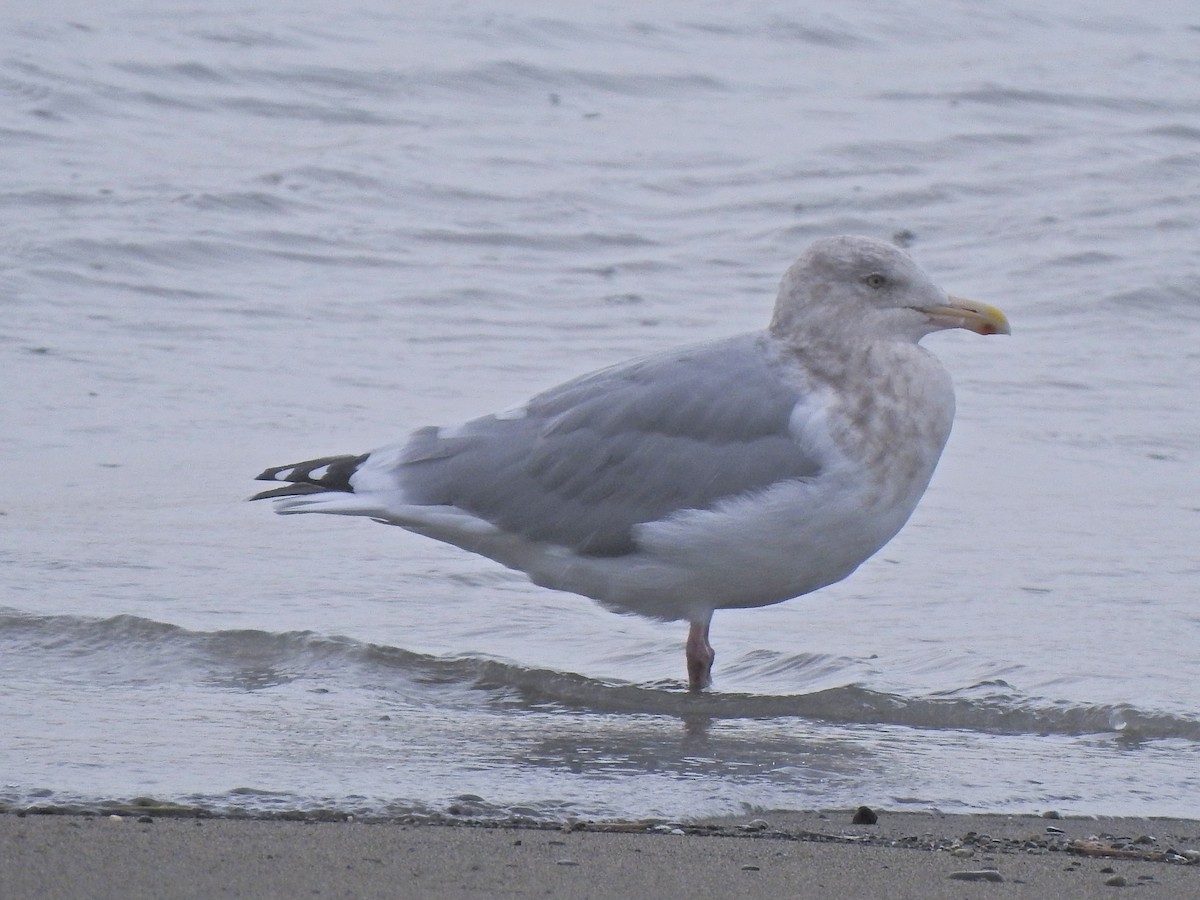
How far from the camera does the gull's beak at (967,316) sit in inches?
216

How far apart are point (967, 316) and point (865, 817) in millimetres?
1908

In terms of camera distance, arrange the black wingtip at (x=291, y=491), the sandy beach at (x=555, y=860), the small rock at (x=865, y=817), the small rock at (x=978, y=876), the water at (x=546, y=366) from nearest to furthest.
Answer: the sandy beach at (x=555, y=860) < the small rock at (x=978, y=876) < the small rock at (x=865, y=817) < the water at (x=546, y=366) < the black wingtip at (x=291, y=491)

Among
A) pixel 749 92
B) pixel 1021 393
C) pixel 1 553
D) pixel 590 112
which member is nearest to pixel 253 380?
pixel 1 553

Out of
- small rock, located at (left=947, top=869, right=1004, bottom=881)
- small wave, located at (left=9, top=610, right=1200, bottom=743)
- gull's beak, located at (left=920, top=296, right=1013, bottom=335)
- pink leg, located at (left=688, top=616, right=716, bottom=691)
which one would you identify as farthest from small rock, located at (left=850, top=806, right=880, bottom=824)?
gull's beak, located at (left=920, top=296, right=1013, bottom=335)

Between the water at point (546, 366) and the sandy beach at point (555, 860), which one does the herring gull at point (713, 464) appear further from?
the sandy beach at point (555, 860)

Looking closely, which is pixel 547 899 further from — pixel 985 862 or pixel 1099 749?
pixel 1099 749

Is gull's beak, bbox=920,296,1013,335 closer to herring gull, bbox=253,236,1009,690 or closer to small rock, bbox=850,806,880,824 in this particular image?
herring gull, bbox=253,236,1009,690

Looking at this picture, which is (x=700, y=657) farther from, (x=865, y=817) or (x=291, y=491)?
(x=865, y=817)

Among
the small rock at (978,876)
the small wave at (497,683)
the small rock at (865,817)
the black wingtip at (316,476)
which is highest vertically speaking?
the black wingtip at (316,476)

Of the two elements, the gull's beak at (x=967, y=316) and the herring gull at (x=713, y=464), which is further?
the gull's beak at (x=967, y=316)

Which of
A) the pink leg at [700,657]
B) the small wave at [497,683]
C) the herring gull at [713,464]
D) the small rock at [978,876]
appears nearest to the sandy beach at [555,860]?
the small rock at [978,876]

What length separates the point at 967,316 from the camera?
551 centimetres

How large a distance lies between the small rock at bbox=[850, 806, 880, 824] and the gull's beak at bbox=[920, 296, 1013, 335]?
1.85m

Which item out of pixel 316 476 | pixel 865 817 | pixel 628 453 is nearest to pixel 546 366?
pixel 316 476
